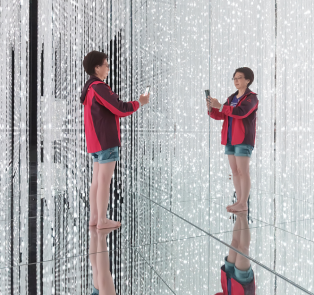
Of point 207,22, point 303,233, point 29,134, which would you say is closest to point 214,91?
point 207,22

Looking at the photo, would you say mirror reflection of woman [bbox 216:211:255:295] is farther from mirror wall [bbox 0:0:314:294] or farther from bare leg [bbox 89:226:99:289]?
bare leg [bbox 89:226:99:289]

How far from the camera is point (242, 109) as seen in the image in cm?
239

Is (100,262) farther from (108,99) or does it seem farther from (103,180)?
(108,99)

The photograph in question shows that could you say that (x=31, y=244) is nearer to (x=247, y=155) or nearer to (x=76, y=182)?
(x=76, y=182)

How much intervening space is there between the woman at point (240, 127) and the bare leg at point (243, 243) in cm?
21

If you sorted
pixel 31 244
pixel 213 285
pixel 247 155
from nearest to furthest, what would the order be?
A: pixel 213 285
pixel 31 244
pixel 247 155

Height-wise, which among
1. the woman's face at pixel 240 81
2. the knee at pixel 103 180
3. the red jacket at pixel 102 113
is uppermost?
the woman's face at pixel 240 81

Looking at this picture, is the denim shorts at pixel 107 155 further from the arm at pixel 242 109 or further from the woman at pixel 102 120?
the arm at pixel 242 109

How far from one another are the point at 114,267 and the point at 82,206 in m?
1.32

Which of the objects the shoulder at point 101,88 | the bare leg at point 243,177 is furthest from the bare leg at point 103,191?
the bare leg at point 243,177

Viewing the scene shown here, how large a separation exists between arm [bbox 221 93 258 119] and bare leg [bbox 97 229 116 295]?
119cm

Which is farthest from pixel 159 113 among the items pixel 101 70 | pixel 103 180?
pixel 103 180

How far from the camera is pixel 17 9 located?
316 cm

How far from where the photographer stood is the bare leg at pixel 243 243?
1.50m
